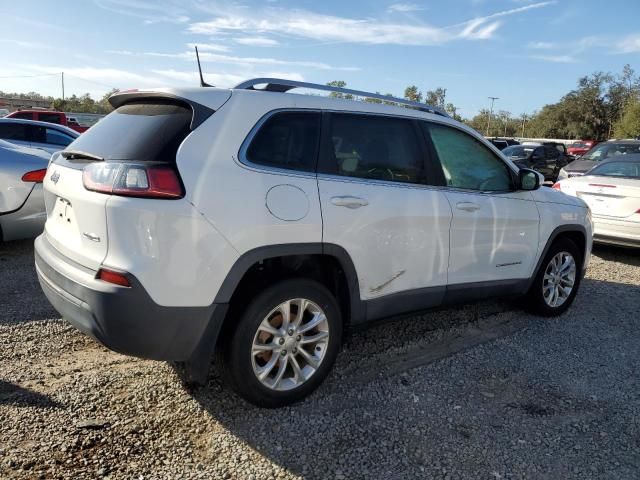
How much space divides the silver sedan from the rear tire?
525 cm

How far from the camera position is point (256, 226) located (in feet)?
8.63

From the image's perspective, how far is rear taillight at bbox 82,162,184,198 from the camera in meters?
2.41

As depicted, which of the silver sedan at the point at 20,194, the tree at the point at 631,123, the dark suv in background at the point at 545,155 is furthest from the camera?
the tree at the point at 631,123

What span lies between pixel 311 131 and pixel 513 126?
95.4m

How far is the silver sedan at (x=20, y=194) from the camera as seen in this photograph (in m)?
5.46

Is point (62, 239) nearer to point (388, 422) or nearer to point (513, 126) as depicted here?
point (388, 422)

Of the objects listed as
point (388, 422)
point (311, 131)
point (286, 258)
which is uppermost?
point (311, 131)

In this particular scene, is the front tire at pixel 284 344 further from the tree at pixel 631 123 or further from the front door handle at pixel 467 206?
the tree at pixel 631 123

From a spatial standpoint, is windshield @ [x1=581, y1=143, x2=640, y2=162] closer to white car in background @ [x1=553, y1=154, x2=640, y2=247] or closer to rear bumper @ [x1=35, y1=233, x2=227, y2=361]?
white car in background @ [x1=553, y1=154, x2=640, y2=247]

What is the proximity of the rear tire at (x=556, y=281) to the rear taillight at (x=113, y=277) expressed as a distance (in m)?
3.60

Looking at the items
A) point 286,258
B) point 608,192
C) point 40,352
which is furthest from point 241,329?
point 608,192

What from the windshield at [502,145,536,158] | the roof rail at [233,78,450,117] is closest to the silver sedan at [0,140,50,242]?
the roof rail at [233,78,450,117]

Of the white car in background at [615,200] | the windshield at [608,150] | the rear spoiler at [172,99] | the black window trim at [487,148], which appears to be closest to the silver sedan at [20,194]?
the rear spoiler at [172,99]

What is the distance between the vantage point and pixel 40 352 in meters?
3.50
